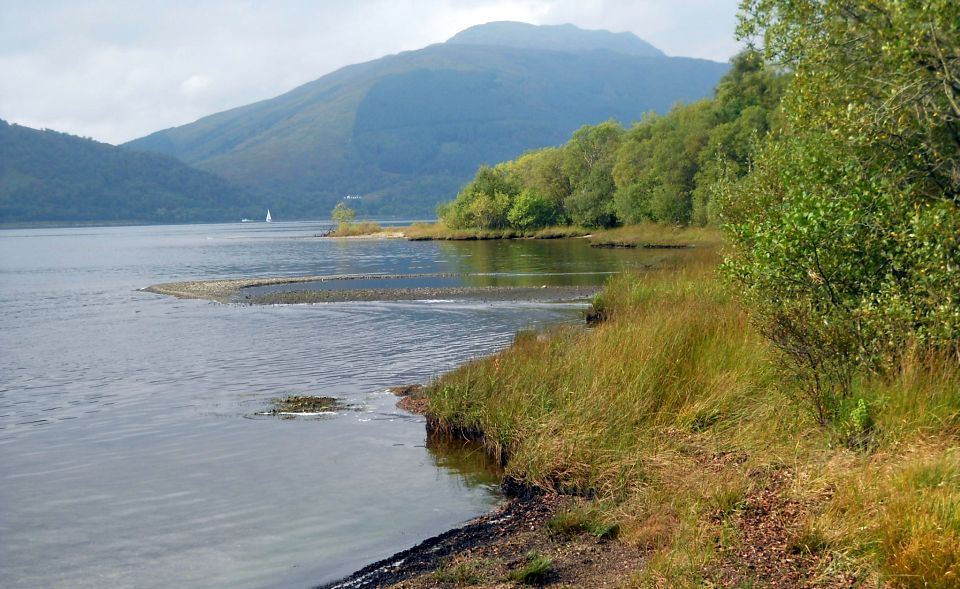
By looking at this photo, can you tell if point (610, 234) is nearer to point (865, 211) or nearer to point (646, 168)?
point (646, 168)

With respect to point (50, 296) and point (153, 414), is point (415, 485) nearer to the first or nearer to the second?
point (153, 414)

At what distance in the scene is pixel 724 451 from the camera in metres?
12.1

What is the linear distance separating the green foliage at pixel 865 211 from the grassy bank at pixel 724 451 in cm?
64

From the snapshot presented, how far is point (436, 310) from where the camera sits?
143ft

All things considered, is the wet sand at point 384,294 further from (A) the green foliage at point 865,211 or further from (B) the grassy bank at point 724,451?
(B) the grassy bank at point 724,451

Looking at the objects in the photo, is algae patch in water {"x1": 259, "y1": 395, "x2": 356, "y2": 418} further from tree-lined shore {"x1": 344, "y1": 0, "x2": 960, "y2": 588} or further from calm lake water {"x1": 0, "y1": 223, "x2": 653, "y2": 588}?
tree-lined shore {"x1": 344, "y1": 0, "x2": 960, "y2": 588}

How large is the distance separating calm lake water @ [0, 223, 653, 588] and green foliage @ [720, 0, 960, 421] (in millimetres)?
5720

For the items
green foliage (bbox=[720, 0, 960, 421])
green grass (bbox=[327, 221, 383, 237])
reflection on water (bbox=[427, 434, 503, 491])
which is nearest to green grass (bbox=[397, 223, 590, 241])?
green grass (bbox=[327, 221, 383, 237])

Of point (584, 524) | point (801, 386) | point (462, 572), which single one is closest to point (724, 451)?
point (801, 386)

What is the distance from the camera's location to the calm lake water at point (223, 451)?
12.2 m

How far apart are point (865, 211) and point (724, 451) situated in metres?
4.58

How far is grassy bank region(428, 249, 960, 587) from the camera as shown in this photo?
831 cm

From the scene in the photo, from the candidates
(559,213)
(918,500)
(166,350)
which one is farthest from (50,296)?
(559,213)

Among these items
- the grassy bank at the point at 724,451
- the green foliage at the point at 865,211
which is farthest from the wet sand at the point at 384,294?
the grassy bank at the point at 724,451
